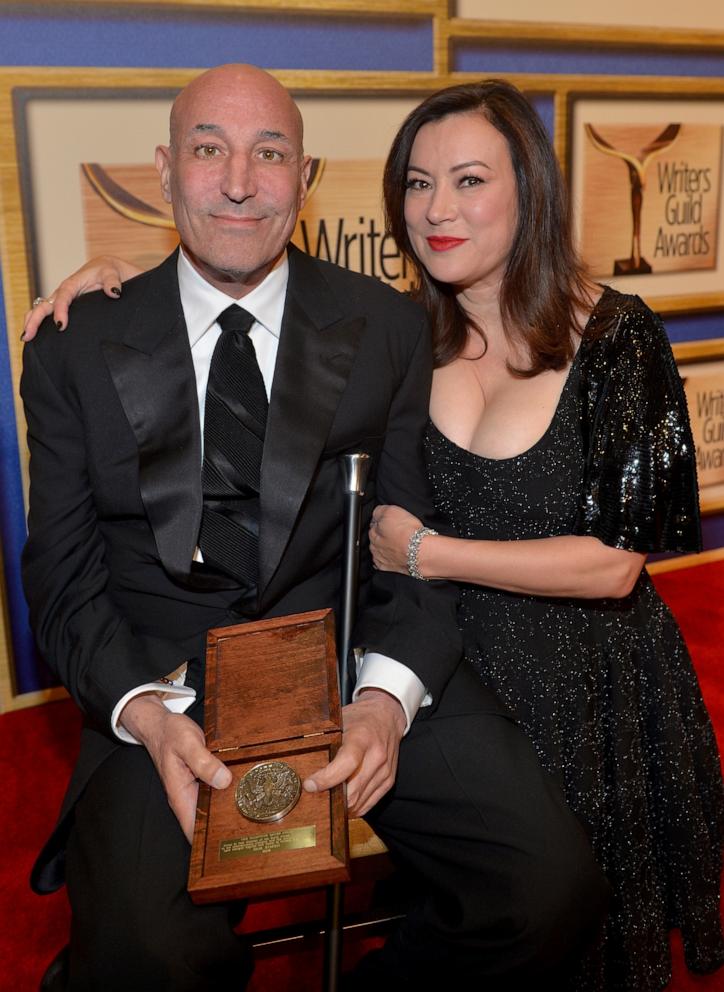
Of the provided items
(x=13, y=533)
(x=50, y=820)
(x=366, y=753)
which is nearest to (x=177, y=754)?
(x=366, y=753)

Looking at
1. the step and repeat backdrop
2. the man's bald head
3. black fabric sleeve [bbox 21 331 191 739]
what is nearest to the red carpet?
the step and repeat backdrop

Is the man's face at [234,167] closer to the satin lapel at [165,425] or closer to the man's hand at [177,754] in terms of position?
the satin lapel at [165,425]

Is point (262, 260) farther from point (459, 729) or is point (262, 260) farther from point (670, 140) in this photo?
point (670, 140)

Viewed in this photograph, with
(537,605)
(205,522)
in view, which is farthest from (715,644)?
(205,522)

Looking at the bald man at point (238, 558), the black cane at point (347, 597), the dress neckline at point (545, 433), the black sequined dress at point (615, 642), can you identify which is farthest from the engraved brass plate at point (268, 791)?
the dress neckline at point (545, 433)

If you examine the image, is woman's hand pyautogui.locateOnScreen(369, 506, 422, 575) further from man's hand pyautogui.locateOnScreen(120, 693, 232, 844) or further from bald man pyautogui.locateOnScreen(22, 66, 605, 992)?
man's hand pyautogui.locateOnScreen(120, 693, 232, 844)

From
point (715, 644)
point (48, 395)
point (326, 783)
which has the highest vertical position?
point (48, 395)

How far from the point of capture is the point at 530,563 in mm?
1953

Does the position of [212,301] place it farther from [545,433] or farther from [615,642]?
[615,642]

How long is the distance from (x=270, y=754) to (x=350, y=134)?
2.54 m

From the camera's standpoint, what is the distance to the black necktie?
1.87m

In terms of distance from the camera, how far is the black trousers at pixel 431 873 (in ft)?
5.24

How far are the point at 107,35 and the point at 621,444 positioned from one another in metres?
2.17

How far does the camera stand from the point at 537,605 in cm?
208
